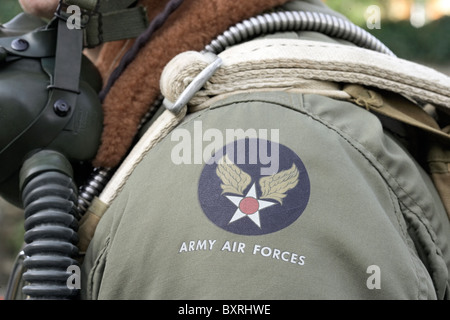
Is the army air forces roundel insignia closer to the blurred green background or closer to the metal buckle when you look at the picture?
the metal buckle

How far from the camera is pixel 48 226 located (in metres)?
1.07

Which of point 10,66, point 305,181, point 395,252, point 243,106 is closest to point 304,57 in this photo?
point 243,106

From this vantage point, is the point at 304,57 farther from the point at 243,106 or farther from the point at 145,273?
the point at 145,273

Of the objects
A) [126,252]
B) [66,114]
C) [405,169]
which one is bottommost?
[126,252]

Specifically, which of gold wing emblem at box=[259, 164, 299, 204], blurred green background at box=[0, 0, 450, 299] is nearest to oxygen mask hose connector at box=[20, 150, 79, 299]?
gold wing emblem at box=[259, 164, 299, 204]

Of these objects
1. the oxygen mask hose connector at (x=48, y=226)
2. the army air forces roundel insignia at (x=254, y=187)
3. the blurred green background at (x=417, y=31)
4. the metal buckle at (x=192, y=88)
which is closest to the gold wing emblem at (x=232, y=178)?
the army air forces roundel insignia at (x=254, y=187)

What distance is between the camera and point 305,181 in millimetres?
915

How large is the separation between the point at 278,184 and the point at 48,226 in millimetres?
415

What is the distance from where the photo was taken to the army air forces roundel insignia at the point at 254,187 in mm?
887

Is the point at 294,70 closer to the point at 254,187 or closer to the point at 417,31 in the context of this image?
the point at 254,187

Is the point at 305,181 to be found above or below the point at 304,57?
below

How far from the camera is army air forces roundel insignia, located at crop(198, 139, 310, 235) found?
34.9 inches
